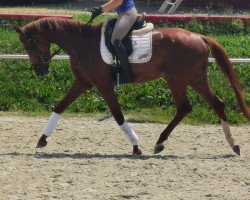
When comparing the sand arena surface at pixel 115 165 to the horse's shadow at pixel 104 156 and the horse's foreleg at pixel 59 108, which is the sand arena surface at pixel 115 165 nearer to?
the horse's shadow at pixel 104 156

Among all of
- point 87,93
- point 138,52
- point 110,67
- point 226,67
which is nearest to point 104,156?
point 110,67

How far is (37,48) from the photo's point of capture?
10.0 metres

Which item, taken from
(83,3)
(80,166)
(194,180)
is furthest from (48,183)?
(83,3)

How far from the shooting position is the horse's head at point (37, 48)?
9.88 meters

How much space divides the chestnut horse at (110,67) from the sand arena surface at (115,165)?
448mm

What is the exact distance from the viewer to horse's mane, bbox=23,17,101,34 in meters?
9.90

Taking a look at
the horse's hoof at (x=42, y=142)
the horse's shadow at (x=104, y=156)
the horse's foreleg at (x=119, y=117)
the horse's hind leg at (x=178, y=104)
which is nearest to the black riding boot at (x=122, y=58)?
the horse's foreleg at (x=119, y=117)

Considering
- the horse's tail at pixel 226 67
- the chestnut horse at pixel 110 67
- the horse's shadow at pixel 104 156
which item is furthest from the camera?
the horse's tail at pixel 226 67

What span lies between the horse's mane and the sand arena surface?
1.53 metres

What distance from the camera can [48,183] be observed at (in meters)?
7.97

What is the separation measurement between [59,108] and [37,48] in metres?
0.81

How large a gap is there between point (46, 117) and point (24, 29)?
3352 mm

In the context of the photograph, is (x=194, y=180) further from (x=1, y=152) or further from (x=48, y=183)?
(x=1, y=152)

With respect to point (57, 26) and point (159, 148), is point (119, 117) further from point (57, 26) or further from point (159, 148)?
point (57, 26)
